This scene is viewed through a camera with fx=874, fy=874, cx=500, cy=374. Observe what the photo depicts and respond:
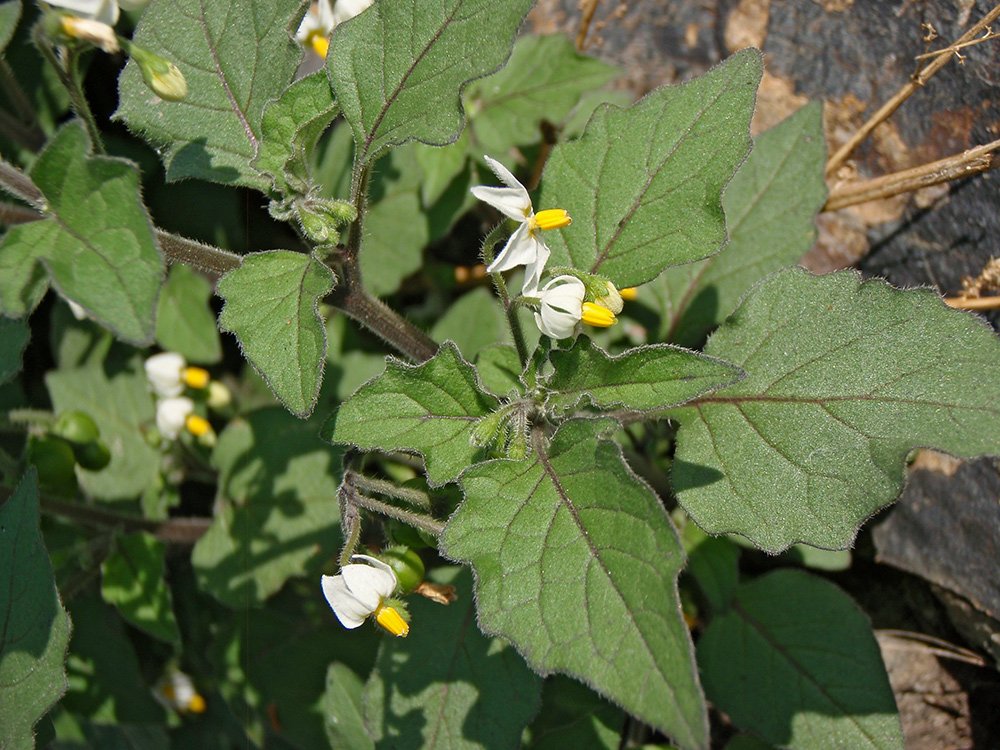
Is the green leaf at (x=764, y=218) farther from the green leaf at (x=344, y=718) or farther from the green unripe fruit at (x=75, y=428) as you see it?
the green unripe fruit at (x=75, y=428)

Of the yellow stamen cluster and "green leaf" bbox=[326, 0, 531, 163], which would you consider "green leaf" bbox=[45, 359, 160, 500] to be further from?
the yellow stamen cluster

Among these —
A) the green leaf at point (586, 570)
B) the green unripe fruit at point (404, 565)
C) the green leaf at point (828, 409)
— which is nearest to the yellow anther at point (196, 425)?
the green unripe fruit at point (404, 565)

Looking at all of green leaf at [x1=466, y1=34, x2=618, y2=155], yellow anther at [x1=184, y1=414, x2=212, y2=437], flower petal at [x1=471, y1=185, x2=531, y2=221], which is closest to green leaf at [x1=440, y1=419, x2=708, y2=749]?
flower petal at [x1=471, y1=185, x2=531, y2=221]

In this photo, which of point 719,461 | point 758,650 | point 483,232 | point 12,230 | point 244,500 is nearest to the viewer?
point 12,230

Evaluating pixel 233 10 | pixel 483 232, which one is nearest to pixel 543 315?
pixel 233 10

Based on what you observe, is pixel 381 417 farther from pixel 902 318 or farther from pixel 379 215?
pixel 379 215

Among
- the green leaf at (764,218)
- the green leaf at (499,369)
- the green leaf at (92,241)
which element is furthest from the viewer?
the green leaf at (764,218)
